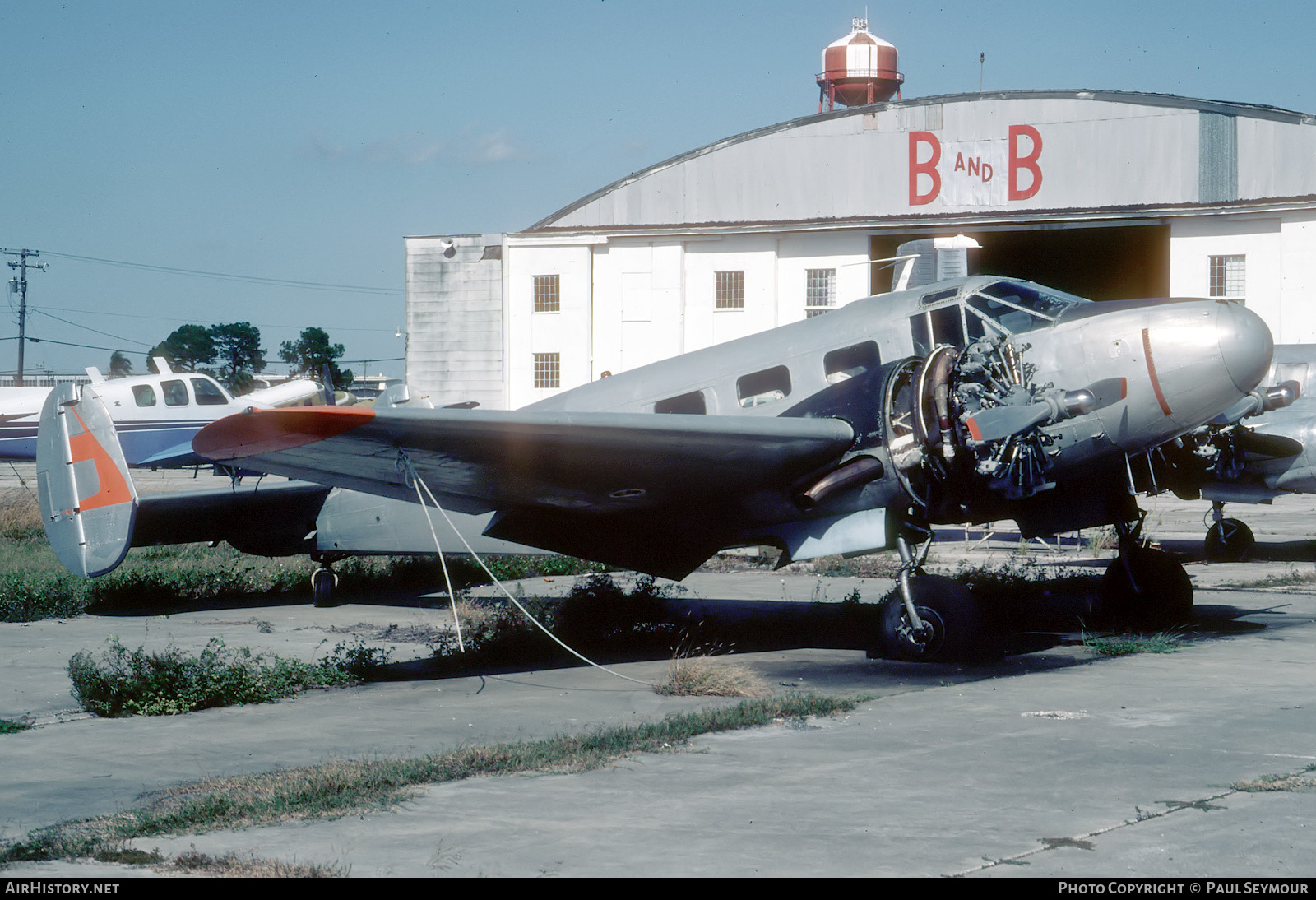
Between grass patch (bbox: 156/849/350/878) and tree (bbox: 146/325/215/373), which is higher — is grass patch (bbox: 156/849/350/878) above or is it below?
below

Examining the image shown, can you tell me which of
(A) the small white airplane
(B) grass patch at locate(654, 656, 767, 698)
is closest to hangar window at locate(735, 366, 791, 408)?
(B) grass patch at locate(654, 656, 767, 698)

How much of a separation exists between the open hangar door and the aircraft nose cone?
2265 centimetres

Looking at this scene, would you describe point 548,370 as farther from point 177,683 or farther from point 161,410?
point 177,683

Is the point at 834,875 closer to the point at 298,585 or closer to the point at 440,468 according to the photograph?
the point at 440,468

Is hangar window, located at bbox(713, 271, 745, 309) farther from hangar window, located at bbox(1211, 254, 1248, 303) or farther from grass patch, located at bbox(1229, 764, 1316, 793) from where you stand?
grass patch, located at bbox(1229, 764, 1316, 793)

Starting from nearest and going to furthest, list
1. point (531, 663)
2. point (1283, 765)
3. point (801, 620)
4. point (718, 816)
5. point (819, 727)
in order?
point (718, 816)
point (1283, 765)
point (819, 727)
point (531, 663)
point (801, 620)

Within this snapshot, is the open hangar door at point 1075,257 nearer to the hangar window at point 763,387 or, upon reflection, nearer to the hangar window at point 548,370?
the hangar window at point 548,370

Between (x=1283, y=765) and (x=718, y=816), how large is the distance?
3169 millimetres

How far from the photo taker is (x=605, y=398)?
40.5 feet

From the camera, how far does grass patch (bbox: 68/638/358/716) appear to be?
30.3 ft

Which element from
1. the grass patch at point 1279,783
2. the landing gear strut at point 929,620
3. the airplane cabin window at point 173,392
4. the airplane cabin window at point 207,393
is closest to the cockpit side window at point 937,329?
the landing gear strut at point 929,620

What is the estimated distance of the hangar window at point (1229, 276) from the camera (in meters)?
30.5

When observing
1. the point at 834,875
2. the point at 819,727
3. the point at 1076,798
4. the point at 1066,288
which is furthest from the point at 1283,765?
the point at 1066,288

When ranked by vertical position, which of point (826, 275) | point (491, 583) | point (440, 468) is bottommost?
point (491, 583)
